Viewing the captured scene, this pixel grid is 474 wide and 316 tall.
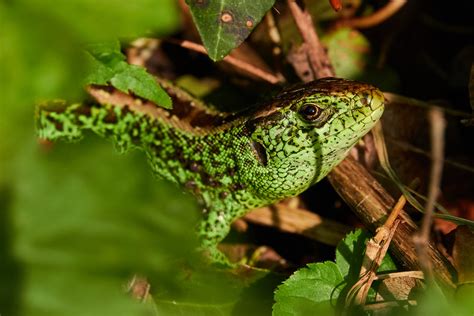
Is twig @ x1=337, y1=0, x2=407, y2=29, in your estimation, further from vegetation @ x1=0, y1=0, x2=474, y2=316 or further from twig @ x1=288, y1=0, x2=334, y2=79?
twig @ x1=288, y1=0, x2=334, y2=79

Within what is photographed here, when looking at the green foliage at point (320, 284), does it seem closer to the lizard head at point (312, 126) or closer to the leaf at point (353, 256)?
the leaf at point (353, 256)

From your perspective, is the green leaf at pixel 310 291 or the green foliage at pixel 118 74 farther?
the green foliage at pixel 118 74

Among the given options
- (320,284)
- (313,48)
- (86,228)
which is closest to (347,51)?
(313,48)

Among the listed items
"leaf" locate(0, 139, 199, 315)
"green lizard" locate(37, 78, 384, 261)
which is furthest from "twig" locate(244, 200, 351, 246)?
"leaf" locate(0, 139, 199, 315)

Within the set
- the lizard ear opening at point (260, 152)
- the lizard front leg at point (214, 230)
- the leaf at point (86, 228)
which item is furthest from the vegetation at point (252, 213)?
the lizard ear opening at point (260, 152)

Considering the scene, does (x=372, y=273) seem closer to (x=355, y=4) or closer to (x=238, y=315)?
(x=238, y=315)

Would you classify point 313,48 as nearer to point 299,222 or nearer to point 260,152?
point 260,152

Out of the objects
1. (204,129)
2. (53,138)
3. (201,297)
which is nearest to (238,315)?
(201,297)

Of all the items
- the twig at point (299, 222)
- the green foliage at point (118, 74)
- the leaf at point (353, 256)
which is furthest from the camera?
the twig at point (299, 222)
